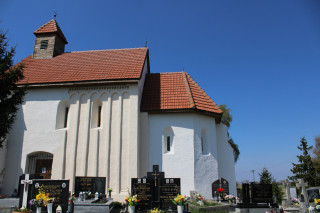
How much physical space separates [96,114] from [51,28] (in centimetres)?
1052

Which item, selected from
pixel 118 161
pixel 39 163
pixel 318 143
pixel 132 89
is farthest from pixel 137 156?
pixel 318 143

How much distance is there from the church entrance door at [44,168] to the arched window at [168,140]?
7358mm

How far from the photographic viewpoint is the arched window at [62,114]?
16.5 meters

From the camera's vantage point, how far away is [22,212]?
30.3 ft

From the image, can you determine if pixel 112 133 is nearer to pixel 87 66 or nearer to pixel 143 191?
pixel 143 191

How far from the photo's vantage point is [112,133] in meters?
15.6

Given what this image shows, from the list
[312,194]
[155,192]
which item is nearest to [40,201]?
[155,192]

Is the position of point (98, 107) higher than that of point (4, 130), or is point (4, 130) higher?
point (98, 107)

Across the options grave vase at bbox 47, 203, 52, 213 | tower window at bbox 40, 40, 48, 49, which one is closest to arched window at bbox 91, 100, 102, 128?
grave vase at bbox 47, 203, 52, 213

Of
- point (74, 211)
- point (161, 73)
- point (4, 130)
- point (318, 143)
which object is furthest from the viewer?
point (318, 143)

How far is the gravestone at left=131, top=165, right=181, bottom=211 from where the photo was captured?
11148 mm

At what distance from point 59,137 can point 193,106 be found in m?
8.81

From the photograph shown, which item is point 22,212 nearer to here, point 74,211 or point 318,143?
point 74,211

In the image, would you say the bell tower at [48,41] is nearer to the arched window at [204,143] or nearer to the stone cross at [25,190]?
the stone cross at [25,190]
